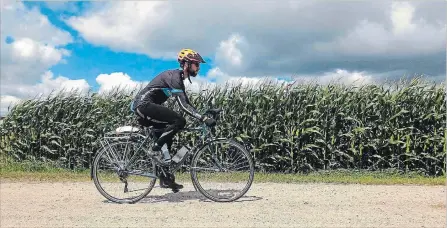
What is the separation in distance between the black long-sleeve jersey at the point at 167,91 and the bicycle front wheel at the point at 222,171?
24.0 inches

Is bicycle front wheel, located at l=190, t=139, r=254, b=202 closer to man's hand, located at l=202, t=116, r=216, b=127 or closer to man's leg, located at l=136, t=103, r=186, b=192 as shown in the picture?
man's hand, located at l=202, t=116, r=216, b=127

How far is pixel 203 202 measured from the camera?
702cm

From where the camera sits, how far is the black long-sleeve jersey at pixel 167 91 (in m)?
6.86

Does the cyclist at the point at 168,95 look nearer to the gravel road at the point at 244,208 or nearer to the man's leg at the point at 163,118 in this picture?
the man's leg at the point at 163,118

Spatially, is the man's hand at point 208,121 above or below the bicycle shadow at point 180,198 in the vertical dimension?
above

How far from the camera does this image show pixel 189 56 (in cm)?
711

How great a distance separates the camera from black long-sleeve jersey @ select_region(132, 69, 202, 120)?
6.86 meters

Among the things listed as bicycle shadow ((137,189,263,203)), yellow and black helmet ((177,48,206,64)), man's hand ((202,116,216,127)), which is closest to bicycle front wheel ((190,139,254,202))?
bicycle shadow ((137,189,263,203))

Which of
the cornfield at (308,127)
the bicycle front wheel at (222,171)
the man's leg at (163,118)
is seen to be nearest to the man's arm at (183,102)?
the man's leg at (163,118)

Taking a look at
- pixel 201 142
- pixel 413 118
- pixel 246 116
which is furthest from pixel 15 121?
pixel 413 118

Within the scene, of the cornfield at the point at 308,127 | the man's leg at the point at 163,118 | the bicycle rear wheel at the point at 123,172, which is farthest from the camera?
the cornfield at the point at 308,127

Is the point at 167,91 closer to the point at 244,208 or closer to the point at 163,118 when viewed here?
the point at 163,118

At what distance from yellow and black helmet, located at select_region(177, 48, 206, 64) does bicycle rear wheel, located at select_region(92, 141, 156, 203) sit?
143 centimetres

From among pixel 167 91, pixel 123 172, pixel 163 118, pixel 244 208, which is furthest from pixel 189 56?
pixel 244 208
